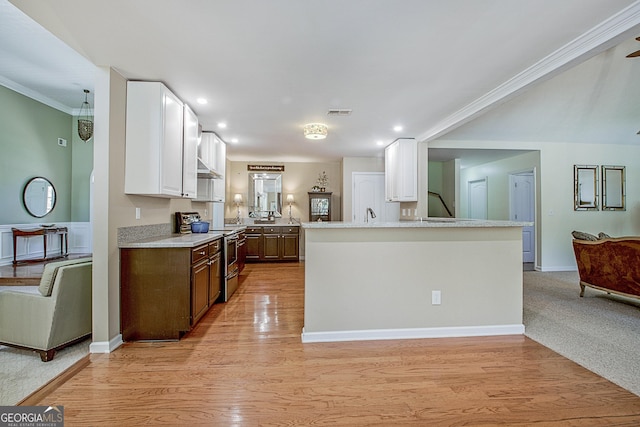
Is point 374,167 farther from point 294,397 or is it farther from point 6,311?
point 6,311

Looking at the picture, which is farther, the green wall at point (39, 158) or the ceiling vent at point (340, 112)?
the green wall at point (39, 158)

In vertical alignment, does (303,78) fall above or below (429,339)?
above

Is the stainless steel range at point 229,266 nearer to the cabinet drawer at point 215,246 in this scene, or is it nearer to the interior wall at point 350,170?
the cabinet drawer at point 215,246

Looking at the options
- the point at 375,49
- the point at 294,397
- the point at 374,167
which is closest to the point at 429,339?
the point at 294,397

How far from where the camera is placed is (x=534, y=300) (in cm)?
379

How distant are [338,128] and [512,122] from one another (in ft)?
9.14

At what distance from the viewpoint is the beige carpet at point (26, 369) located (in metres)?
1.89

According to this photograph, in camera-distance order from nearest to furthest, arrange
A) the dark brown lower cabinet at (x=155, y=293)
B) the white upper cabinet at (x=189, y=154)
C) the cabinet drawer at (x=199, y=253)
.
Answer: the dark brown lower cabinet at (x=155, y=293), the cabinet drawer at (x=199, y=253), the white upper cabinet at (x=189, y=154)

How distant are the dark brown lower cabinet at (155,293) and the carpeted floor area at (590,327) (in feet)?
10.9

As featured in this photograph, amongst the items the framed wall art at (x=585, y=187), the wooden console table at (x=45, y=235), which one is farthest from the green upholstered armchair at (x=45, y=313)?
the framed wall art at (x=585, y=187)

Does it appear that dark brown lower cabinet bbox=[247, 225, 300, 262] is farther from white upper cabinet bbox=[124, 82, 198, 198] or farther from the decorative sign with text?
white upper cabinet bbox=[124, 82, 198, 198]

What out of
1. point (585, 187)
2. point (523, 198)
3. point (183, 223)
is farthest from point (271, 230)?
point (585, 187)

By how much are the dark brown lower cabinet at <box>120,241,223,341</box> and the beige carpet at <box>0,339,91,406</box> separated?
38cm

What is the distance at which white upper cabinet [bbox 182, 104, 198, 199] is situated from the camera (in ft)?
10.5
